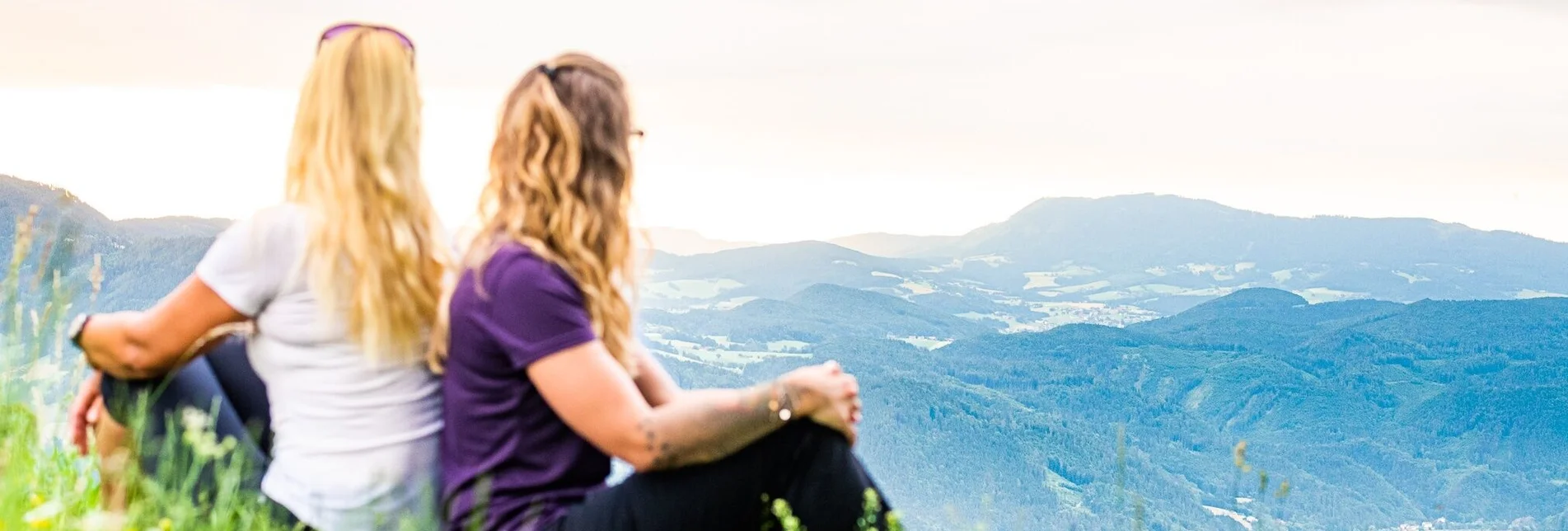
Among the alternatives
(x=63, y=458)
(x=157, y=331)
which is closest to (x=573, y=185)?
(x=157, y=331)

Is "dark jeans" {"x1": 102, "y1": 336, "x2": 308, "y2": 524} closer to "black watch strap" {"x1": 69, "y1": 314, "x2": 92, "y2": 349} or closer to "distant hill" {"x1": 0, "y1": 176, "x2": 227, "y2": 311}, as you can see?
"black watch strap" {"x1": 69, "y1": 314, "x2": 92, "y2": 349}

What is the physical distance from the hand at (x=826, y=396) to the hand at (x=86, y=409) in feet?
4.82

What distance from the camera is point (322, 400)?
251cm

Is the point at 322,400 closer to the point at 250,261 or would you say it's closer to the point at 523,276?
the point at 250,261

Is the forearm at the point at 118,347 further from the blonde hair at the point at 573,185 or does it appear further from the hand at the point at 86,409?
the blonde hair at the point at 573,185

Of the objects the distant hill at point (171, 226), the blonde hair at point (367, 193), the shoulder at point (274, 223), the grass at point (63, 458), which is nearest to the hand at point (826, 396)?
the grass at point (63, 458)

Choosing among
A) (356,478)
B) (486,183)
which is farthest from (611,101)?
(356,478)

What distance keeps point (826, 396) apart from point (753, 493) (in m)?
0.26

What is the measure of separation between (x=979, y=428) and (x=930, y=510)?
28.5 meters

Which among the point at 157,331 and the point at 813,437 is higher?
the point at 157,331

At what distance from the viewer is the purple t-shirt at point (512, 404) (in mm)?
2307

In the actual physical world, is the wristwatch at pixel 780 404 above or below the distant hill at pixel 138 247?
above

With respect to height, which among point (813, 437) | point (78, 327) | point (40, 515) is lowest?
point (40, 515)

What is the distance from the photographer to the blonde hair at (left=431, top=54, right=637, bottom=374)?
2.43 metres
